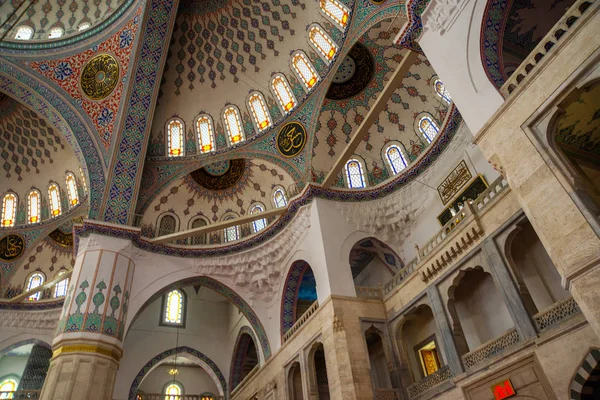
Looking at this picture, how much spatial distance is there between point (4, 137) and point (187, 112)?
6.42m

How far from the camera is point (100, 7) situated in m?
13.1

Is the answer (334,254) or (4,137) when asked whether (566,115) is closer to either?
(334,254)

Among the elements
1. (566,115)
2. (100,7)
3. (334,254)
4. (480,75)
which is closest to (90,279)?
(334,254)

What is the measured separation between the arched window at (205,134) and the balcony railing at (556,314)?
33.3 ft

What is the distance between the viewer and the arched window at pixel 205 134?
13.4m

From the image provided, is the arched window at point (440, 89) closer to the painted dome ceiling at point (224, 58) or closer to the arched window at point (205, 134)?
the painted dome ceiling at point (224, 58)

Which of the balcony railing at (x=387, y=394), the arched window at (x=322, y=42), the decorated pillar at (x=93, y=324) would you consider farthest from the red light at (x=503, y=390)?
the arched window at (x=322, y=42)

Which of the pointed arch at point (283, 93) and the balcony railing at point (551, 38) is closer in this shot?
the balcony railing at point (551, 38)

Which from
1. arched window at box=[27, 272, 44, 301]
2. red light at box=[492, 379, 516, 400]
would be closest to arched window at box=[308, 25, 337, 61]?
red light at box=[492, 379, 516, 400]

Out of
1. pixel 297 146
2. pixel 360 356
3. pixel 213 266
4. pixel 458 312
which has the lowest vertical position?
pixel 360 356

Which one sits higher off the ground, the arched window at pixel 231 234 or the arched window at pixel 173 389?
the arched window at pixel 231 234

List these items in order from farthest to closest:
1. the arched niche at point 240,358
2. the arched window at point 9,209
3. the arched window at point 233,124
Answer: the arched niche at point 240,358 → the arched window at point 9,209 → the arched window at point 233,124

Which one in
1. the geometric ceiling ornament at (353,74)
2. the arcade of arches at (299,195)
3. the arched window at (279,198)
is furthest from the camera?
the arched window at (279,198)

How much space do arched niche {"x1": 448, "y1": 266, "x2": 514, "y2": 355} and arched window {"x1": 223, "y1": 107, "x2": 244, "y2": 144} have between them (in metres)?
7.94
